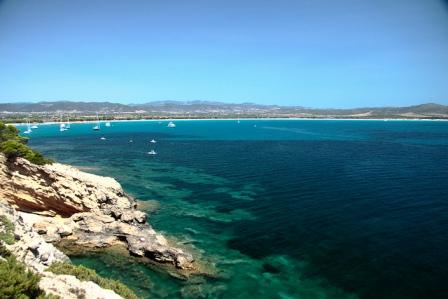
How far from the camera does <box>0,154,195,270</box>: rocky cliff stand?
3425 centimetres

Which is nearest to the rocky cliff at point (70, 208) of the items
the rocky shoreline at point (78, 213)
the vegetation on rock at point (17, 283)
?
the rocky shoreline at point (78, 213)

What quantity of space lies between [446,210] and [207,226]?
92.4ft

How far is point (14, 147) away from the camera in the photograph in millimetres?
37938

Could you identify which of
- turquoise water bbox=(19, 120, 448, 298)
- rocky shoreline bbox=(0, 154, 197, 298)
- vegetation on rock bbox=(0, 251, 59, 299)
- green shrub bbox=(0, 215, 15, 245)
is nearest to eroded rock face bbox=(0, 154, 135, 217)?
rocky shoreline bbox=(0, 154, 197, 298)

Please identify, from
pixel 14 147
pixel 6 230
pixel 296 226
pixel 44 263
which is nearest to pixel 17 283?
pixel 44 263

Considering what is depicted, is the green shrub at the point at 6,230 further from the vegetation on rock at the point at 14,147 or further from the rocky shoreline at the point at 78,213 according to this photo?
the vegetation on rock at the point at 14,147

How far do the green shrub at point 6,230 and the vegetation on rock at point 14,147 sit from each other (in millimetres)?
19515

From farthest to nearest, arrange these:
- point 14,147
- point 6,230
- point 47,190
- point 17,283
Result: point 47,190
point 14,147
point 6,230
point 17,283

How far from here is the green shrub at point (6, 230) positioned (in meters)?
A: 18.4

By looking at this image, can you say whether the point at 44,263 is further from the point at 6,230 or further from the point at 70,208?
the point at 70,208

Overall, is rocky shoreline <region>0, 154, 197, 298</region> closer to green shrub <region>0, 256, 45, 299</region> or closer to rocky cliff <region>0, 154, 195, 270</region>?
rocky cliff <region>0, 154, 195, 270</region>

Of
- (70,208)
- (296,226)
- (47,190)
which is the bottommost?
(296,226)

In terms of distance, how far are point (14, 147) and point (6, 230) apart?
70.7ft

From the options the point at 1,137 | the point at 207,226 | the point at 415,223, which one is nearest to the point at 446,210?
the point at 415,223
